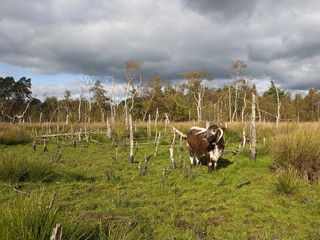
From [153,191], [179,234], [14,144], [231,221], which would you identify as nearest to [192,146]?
[153,191]

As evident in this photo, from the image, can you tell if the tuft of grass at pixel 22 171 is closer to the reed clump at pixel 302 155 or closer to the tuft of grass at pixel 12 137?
the reed clump at pixel 302 155

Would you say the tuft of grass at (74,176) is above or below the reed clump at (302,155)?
below

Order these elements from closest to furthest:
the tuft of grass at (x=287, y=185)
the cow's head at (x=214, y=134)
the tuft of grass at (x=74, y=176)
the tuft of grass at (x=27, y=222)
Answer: the tuft of grass at (x=27, y=222) → the tuft of grass at (x=287, y=185) → the tuft of grass at (x=74, y=176) → the cow's head at (x=214, y=134)

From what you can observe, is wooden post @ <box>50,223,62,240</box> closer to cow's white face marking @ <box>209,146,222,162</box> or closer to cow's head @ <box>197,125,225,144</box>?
cow's head @ <box>197,125,225,144</box>

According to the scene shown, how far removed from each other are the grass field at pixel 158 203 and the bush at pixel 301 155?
0.31 m

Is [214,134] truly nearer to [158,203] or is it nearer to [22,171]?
[158,203]

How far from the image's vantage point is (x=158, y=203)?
4.94 meters

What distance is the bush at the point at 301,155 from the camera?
5.81m

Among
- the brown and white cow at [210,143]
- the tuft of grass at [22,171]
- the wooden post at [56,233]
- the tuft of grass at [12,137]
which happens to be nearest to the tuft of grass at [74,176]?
the tuft of grass at [22,171]

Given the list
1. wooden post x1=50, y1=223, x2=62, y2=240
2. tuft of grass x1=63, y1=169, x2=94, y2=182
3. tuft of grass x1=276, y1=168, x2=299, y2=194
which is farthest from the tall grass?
tuft of grass x1=276, y1=168, x2=299, y2=194

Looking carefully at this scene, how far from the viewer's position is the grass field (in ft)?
8.94

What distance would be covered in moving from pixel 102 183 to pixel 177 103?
33118mm

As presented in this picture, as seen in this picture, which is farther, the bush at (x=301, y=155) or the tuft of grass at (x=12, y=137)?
the tuft of grass at (x=12, y=137)

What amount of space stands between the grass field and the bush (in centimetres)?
31
